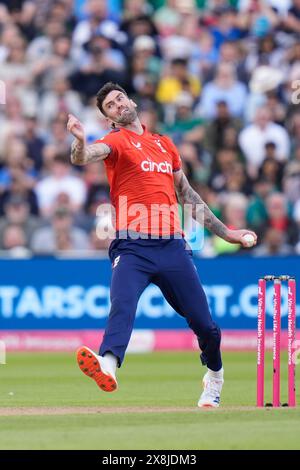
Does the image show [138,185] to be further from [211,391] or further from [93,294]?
[93,294]

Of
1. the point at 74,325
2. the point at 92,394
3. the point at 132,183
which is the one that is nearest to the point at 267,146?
the point at 74,325

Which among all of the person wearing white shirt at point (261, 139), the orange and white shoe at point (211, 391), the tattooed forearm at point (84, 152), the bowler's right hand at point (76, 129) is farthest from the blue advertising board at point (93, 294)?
the bowler's right hand at point (76, 129)

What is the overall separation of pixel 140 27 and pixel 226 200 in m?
3.82

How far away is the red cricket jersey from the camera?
936 cm

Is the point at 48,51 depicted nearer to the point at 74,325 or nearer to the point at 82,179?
the point at 82,179

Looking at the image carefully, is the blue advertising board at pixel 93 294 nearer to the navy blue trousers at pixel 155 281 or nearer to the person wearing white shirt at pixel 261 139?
the person wearing white shirt at pixel 261 139

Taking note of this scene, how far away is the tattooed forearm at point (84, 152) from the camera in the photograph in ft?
28.4

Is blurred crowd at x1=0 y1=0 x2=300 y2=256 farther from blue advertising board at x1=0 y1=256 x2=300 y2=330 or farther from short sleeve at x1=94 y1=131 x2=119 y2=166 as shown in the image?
short sleeve at x1=94 y1=131 x2=119 y2=166

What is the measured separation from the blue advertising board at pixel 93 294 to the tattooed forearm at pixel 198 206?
716 cm

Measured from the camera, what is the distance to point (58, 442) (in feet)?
25.3

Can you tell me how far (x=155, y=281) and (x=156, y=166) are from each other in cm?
85

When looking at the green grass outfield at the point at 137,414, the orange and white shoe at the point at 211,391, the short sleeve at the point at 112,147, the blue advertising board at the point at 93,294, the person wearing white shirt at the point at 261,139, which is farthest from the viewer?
the person wearing white shirt at the point at 261,139

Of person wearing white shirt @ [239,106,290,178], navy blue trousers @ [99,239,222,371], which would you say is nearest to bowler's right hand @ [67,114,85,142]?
navy blue trousers @ [99,239,222,371]

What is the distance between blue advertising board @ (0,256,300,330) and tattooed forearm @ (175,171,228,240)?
7157mm
